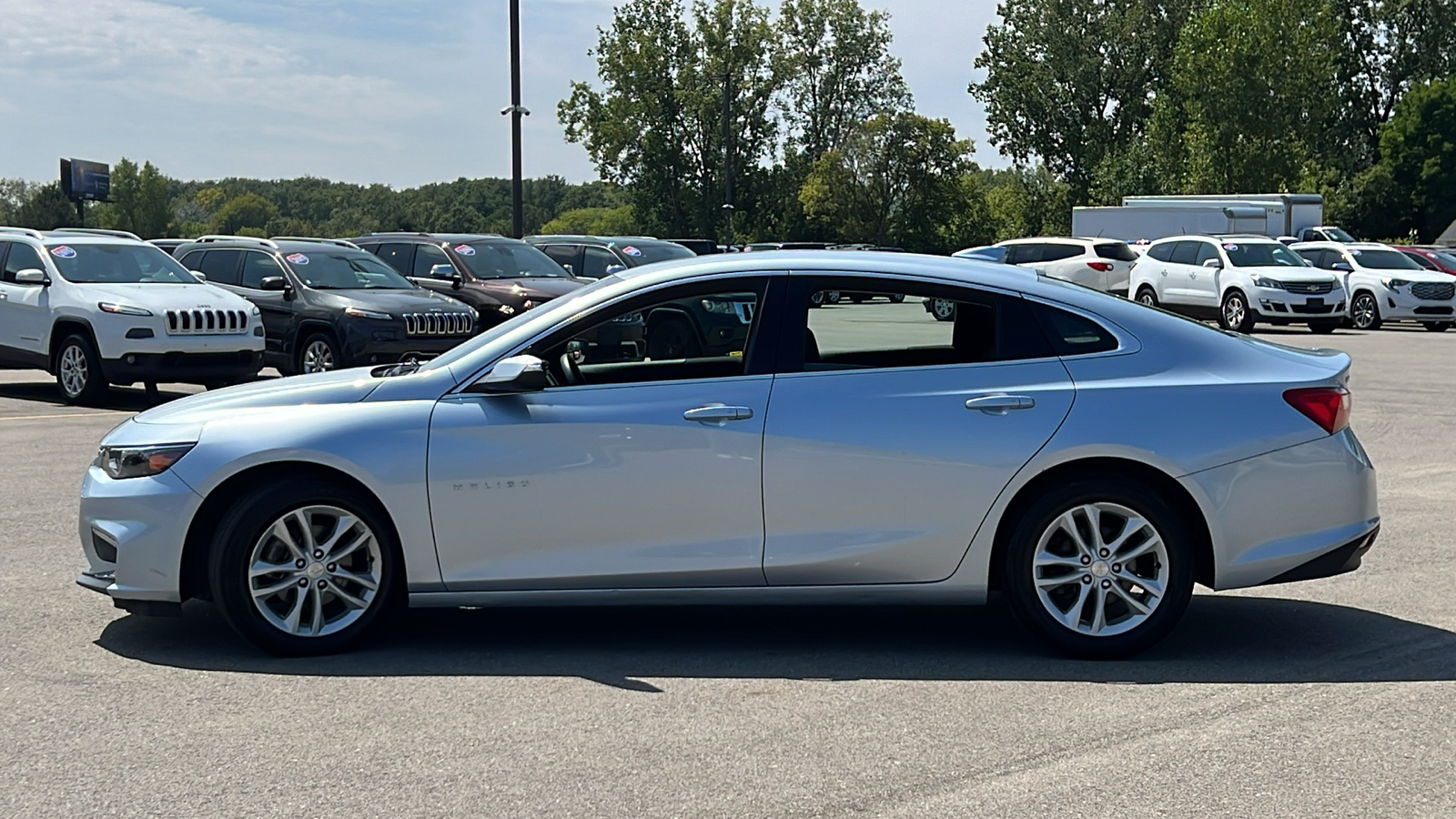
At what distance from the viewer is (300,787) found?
4484mm

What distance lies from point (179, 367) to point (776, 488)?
1115cm

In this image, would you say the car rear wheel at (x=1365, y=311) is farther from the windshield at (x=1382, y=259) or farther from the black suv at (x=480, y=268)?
the black suv at (x=480, y=268)

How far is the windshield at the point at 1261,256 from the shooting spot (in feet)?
98.4

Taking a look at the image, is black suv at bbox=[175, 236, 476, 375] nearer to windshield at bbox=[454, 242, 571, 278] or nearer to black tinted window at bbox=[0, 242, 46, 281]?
black tinted window at bbox=[0, 242, 46, 281]

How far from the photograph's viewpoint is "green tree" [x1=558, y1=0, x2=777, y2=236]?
3337 inches

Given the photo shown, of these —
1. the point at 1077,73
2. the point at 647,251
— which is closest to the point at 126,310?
A: the point at 647,251

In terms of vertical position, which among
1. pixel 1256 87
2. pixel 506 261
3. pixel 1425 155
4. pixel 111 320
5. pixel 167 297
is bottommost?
pixel 111 320

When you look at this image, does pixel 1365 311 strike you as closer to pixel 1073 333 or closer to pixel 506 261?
pixel 506 261

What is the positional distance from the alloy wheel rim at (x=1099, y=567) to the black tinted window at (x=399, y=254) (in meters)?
16.8

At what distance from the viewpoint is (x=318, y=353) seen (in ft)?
56.2

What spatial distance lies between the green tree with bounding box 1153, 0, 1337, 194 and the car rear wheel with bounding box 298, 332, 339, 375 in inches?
1823

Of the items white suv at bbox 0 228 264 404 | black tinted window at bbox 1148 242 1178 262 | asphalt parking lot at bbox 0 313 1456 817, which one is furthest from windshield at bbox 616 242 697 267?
asphalt parking lot at bbox 0 313 1456 817

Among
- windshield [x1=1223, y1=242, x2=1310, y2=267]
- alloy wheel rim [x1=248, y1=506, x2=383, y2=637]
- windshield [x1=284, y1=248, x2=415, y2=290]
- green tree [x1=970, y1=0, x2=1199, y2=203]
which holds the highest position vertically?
green tree [x1=970, y1=0, x2=1199, y2=203]

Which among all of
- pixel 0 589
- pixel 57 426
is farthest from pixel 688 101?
pixel 0 589
